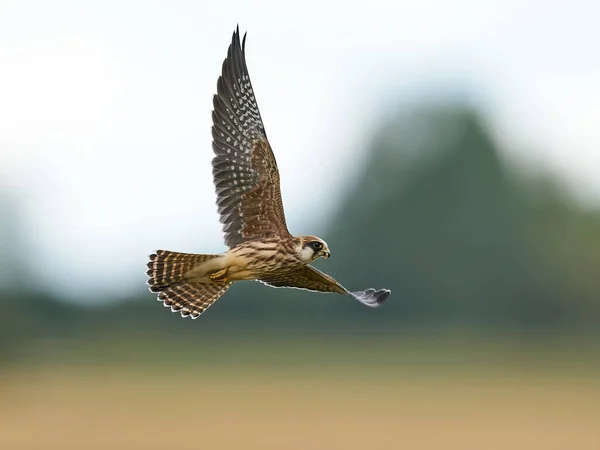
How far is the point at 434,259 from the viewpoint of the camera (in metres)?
75.2

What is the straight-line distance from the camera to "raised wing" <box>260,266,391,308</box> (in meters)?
13.3

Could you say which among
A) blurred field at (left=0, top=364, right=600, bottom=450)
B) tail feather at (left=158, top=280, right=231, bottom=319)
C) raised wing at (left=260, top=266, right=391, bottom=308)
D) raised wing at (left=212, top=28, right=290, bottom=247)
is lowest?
blurred field at (left=0, top=364, right=600, bottom=450)

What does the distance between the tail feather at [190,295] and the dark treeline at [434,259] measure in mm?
40063

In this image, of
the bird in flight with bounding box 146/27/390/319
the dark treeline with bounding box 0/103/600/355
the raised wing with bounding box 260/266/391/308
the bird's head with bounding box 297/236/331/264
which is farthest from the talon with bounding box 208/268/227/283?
the dark treeline with bounding box 0/103/600/355

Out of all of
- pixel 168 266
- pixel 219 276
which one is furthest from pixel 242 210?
pixel 168 266

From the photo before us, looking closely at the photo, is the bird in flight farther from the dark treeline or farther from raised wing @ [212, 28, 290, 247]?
the dark treeline

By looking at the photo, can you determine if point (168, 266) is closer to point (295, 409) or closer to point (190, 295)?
point (190, 295)

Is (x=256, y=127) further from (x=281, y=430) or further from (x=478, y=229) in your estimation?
(x=478, y=229)

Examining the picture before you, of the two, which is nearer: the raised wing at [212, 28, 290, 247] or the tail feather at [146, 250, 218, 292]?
the raised wing at [212, 28, 290, 247]

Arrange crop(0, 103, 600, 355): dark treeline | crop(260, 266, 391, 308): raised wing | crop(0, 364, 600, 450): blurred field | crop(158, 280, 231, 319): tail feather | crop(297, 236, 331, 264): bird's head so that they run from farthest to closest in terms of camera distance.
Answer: crop(0, 103, 600, 355): dark treeline
crop(0, 364, 600, 450): blurred field
crop(158, 280, 231, 319): tail feather
crop(260, 266, 391, 308): raised wing
crop(297, 236, 331, 264): bird's head

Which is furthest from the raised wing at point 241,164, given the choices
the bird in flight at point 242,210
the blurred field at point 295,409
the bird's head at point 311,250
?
the blurred field at point 295,409

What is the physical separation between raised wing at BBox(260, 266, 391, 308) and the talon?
580mm

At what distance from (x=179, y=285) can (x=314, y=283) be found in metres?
1.43

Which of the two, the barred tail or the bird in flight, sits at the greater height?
the bird in flight
